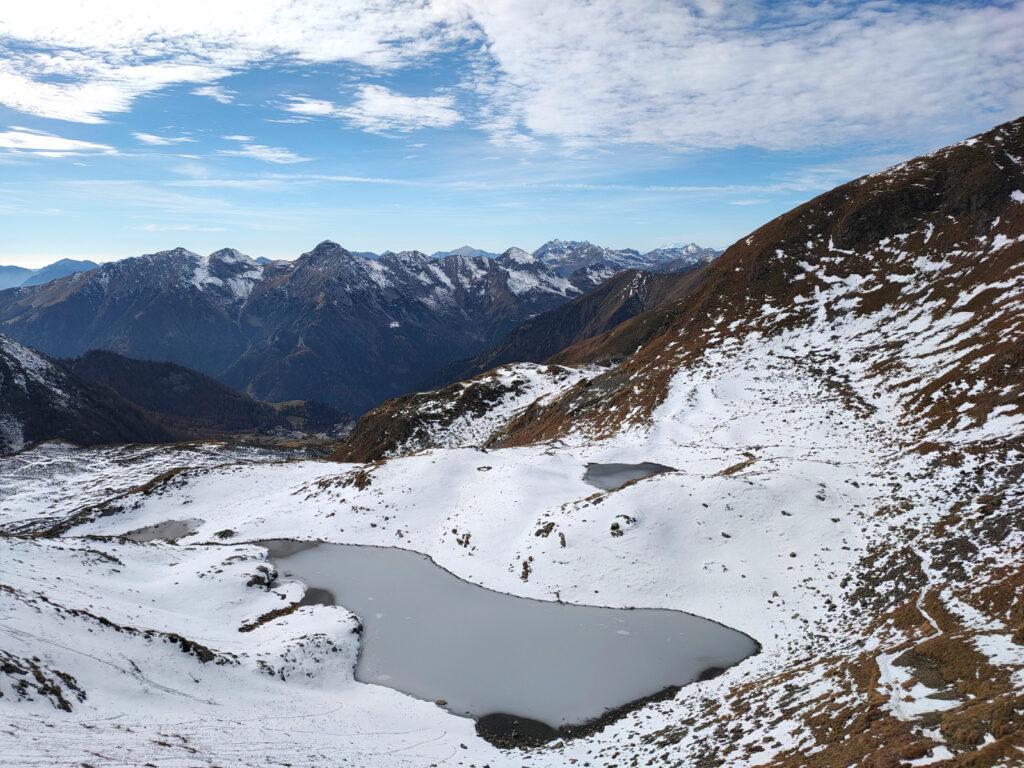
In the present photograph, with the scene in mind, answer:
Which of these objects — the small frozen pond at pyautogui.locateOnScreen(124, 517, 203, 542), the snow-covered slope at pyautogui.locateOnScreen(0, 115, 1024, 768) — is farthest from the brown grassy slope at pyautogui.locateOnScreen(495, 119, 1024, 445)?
the small frozen pond at pyautogui.locateOnScreen(124, 517, 203, 542)

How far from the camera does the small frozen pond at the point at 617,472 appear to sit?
5275 cm

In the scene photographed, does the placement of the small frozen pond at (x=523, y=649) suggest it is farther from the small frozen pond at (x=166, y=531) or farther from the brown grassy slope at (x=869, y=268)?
the brown grassy slope at (x=869, y=268)

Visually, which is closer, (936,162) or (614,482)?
(614,482)

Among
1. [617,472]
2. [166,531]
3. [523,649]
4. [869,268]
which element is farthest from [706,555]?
[869,268]

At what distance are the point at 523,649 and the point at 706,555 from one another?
46.5ft

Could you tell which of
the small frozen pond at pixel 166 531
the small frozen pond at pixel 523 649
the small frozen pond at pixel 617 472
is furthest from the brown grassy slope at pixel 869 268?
the small frozen pond at pixel 166 531

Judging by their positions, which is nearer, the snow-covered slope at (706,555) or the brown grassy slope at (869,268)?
the snow-covered slope at (706,555)

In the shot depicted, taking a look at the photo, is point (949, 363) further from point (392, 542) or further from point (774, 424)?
point (392, 542)

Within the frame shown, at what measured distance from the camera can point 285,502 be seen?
61.7m

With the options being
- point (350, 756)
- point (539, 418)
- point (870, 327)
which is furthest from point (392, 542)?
point (870, 327)

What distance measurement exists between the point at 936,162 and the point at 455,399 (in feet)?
336

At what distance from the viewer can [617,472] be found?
55.8 meters

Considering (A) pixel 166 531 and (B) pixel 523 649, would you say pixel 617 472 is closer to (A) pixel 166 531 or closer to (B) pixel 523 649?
(B) pixel 523 649

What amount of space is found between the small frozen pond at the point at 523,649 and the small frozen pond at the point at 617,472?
1828cm
